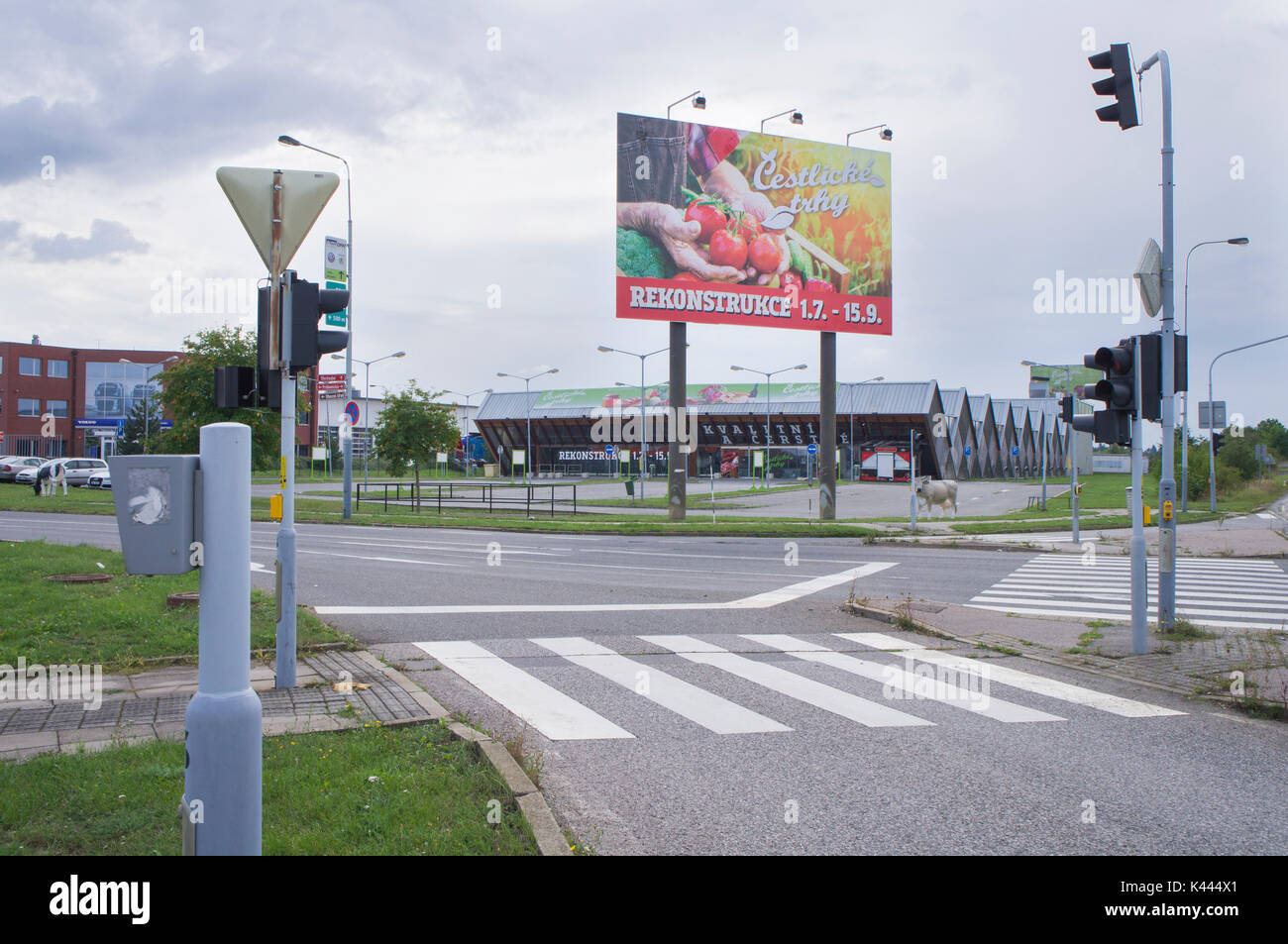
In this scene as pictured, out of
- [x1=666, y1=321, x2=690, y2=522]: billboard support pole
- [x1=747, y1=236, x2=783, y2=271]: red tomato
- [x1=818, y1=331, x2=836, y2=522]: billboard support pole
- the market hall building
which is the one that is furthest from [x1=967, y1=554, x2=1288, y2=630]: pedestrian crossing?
the market hall building

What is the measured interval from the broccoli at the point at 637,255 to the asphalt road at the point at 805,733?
17385 mm

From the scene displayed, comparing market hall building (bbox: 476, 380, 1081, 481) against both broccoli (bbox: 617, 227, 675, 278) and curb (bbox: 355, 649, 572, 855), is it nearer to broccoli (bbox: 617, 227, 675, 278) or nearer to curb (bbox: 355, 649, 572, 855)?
broccoli (bbox: 617, 227, 675, 278)

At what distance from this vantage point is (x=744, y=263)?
30.6 m

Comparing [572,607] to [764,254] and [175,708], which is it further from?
[764,254]

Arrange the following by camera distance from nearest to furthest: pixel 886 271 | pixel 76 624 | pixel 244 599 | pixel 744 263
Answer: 1. pixel 244 599
2. pixel 76 624
3. pixel 744 263
4. pixel 886 271

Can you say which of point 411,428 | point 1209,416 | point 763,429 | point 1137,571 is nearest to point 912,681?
point 1137,571

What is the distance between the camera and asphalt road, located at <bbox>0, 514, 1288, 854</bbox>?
15.4 feet

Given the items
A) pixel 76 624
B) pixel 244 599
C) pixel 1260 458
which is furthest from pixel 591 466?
pixel 244 599

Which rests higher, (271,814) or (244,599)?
(244,599)

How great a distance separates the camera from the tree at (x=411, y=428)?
3766 centimetres

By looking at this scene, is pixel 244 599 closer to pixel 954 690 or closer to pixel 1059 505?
pixel 954 690

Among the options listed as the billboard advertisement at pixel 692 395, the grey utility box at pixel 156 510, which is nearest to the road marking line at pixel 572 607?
Answer: the grey utility box at pixel 156 510

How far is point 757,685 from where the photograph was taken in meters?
→ 7.92
